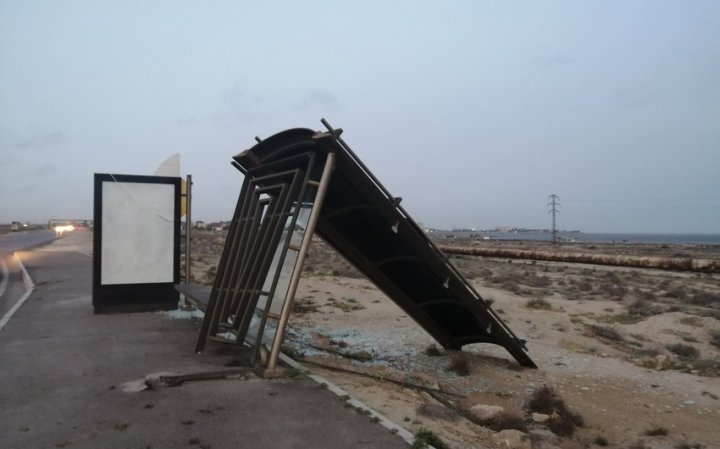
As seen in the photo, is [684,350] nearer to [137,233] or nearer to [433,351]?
[433,351]

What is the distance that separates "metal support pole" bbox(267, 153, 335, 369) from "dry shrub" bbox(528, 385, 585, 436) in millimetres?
3367

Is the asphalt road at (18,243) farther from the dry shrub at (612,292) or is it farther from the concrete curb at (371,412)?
the concrete curb at (371,412)

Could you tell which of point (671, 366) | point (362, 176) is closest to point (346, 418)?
point (362, 176)

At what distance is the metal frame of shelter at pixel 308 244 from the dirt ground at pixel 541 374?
0.92 m

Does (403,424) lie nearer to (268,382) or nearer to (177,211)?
(268,382)

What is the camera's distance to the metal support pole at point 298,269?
6430mm

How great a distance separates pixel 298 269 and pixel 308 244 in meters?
0.36

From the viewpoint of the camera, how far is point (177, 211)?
39.6 ft

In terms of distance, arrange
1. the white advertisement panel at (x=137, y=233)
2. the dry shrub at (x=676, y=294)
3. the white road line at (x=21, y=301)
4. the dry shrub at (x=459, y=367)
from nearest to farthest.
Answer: the dry shrub at (x=459, y=367) → the white road line at (x=21, y=301) → the white advertisement panel at (x=137, y=233) → the dry shrub at (x=676, y=294)

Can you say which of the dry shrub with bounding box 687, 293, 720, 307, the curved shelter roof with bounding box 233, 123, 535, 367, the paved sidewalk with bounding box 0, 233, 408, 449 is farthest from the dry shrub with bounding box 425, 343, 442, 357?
the dry shrub with bounding box 687, 293, 720, 307

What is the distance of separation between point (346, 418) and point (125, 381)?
9.09 feet

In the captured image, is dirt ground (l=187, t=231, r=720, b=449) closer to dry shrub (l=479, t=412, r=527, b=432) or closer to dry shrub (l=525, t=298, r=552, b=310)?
dry shrub (l=479, t=412, r=527, b=432)

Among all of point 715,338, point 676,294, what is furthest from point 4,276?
point 676,294

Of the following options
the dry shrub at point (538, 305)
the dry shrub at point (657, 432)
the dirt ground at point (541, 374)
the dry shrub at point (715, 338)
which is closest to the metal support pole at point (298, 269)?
the dirt ground at point (541, 374)
